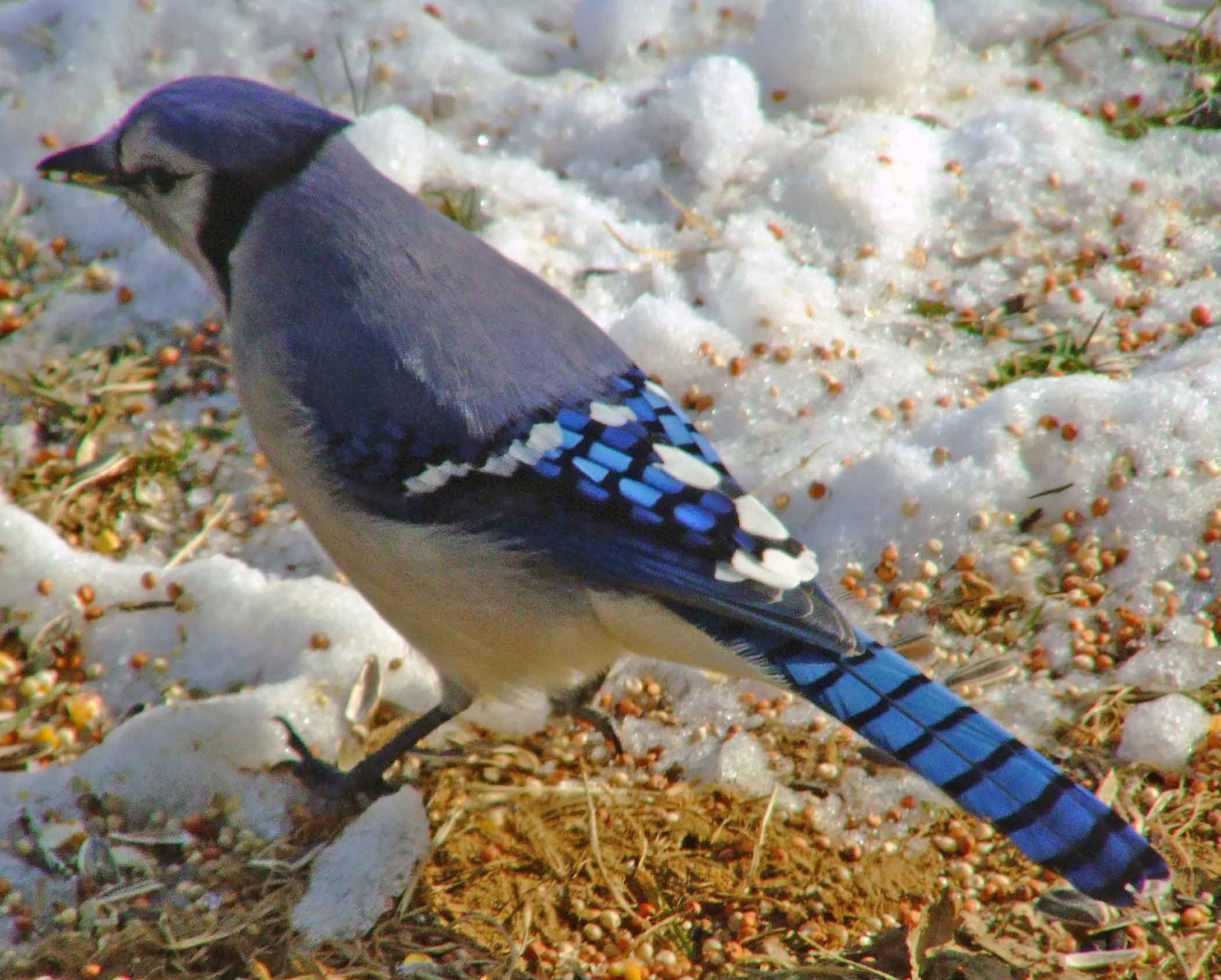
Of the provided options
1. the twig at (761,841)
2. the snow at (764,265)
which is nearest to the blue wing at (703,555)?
the twig at (761,841)

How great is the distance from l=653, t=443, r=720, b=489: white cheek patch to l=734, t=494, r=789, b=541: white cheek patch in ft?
0.18

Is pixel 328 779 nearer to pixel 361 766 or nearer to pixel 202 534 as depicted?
pixel 361 766

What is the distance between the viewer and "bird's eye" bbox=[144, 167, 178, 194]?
2.44 meters

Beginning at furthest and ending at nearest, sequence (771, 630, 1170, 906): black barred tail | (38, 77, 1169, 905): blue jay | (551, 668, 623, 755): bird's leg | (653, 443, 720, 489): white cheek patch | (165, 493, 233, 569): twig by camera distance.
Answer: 1. (165, 493, 233, 569): twig
2. (551, 668, 623, 755): bird's leg
3. (653, 443, 720, 489): white cheek patch
4. (38, 77, 1169, 905): blue jay
5. (771, 630, 1170, 906): black barred tail

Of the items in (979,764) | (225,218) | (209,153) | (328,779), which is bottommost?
(328,779)

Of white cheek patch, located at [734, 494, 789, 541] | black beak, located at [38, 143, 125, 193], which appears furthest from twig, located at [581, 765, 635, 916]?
black beak, located at [38, 143, 125, 193]

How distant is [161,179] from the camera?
2.46m

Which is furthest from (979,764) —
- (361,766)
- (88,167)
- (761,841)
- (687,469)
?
(88,167)

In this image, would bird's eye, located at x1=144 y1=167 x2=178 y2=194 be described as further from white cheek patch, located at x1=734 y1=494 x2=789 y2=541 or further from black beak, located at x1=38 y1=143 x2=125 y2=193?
white cheek patch, located at x1=734 y1=494 x2=789 y2=541

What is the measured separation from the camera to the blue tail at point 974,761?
1.85 m

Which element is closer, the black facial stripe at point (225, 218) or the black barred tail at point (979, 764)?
the black barred tail at point (979, 764)

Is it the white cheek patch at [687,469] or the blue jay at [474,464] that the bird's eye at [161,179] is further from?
the white cheek patch at [687,469]

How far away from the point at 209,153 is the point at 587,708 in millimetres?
1166

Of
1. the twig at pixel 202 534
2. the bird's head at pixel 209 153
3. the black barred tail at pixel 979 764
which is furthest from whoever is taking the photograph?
the twig at pixel 202 534
